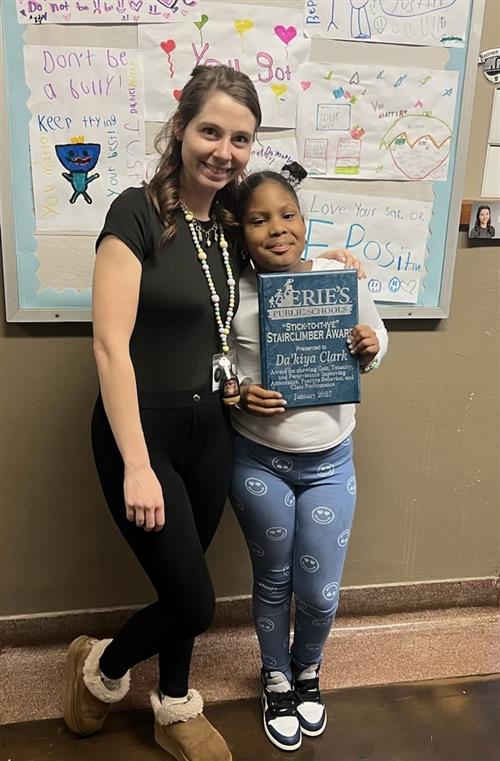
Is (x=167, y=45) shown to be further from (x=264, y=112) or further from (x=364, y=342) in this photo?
(x=364, y=342)

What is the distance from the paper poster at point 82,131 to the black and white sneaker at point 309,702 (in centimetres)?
116

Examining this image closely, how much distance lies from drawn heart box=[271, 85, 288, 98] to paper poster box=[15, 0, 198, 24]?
23cm

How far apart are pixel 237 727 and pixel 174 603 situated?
498 millimetres

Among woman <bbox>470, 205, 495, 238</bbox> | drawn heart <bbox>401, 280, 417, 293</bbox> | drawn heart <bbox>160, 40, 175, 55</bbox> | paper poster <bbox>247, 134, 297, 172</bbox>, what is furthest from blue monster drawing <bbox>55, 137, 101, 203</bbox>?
woman <bbox>470, 205, 495, 238</bbox>

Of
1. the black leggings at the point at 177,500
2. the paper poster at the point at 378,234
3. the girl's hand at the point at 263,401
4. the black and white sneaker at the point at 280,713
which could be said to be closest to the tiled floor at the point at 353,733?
the black and white sneaker at the point at 280,713

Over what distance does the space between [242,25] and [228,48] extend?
0.19 ft

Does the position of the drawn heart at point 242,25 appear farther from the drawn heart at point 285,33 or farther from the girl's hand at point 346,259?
the girl's hand at point 346,259

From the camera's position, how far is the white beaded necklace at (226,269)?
1.14 meters

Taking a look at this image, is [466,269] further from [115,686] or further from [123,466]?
[115,686]

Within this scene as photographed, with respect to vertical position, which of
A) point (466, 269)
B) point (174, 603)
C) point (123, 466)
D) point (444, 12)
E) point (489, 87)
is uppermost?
point (444, 12)

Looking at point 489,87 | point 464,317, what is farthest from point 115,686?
point 489,87

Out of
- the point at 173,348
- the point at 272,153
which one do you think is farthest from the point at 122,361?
the point at 272,153

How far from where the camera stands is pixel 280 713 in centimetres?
145

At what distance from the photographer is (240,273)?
1.26 metres
